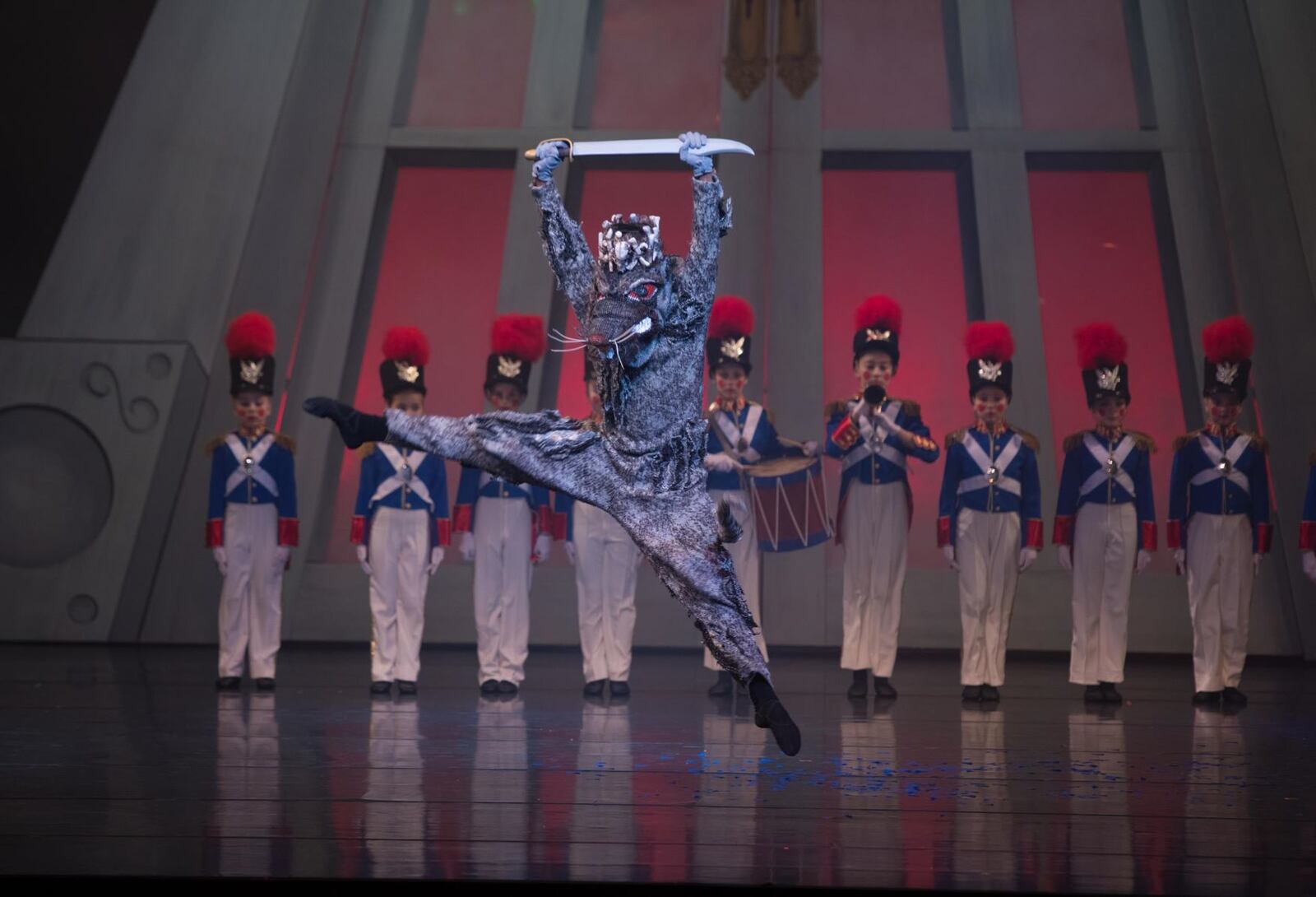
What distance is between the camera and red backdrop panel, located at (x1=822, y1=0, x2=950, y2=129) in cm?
1021

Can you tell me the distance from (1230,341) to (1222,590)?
3.99 feet

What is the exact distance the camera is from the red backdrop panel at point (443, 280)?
31.6 ft

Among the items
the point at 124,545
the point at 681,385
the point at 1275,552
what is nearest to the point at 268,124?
the point at 124,545

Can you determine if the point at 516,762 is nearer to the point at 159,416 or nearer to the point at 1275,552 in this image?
the point at 159,416

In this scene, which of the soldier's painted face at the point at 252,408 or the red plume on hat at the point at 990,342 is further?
the soldier's painted face at the point at 252,408

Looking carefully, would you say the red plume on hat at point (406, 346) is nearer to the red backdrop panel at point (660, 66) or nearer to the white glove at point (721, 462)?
the white glove at point (721, 462)

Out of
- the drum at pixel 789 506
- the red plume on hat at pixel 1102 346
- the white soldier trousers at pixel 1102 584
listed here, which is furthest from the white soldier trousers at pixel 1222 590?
the drum at pixel 789 506

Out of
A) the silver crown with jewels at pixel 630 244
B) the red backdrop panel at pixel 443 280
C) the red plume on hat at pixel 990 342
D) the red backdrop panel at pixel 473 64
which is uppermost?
the red backdrop panel at pixel 473 64

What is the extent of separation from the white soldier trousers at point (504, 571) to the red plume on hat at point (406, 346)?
2.60 ft

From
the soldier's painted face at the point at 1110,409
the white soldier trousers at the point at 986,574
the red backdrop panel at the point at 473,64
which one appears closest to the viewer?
the white soldier trousers at the point at 986,574

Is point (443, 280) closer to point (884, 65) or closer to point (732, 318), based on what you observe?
point (732, 318)

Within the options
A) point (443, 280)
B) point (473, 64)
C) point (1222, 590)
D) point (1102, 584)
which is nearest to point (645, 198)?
point (443, 280)

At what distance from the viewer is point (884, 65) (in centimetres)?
1037

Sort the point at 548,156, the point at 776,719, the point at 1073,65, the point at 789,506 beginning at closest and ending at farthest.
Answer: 1. the point at 776,719
2. the point at 548,156
3. the point at 789,506
4. the point at 1073,65
